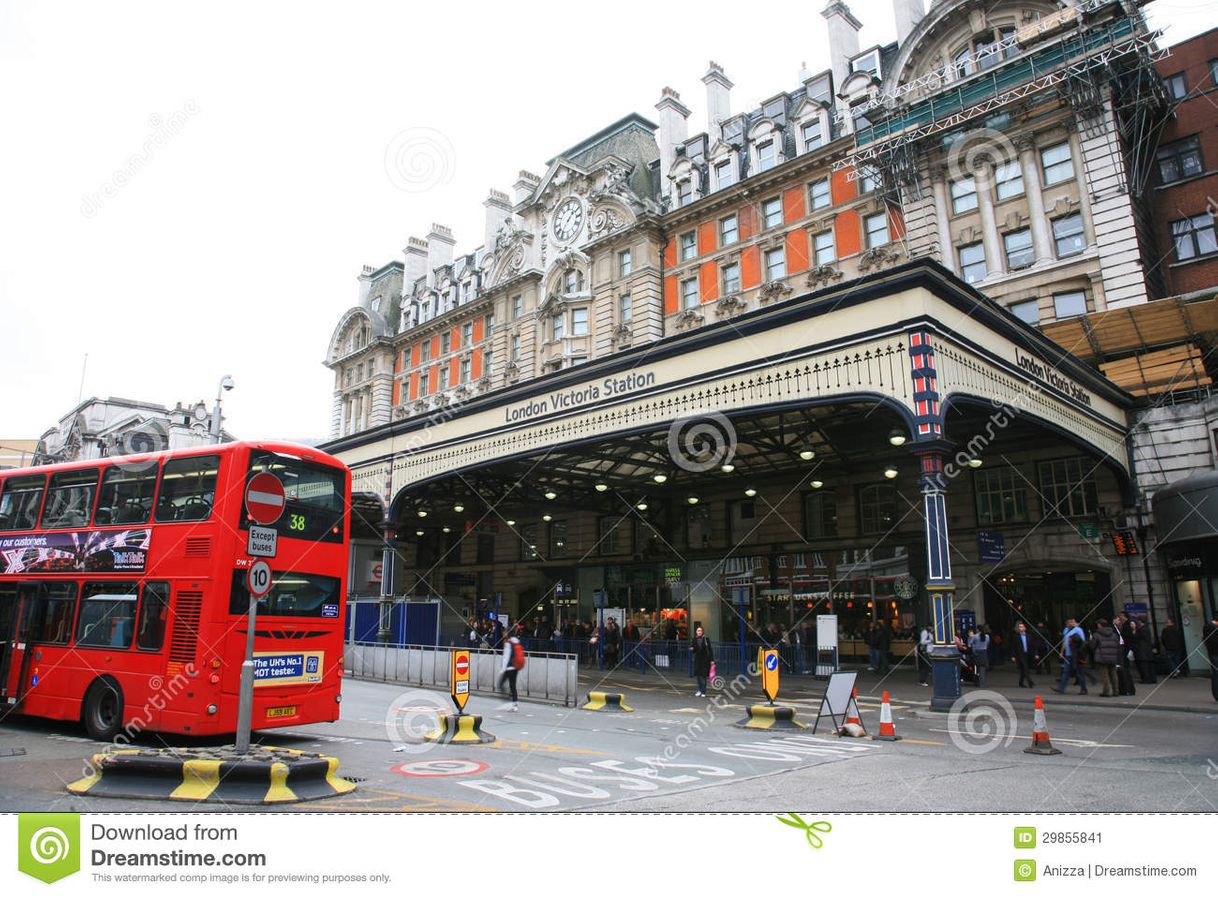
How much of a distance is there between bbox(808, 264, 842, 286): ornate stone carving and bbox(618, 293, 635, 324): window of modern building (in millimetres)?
9140

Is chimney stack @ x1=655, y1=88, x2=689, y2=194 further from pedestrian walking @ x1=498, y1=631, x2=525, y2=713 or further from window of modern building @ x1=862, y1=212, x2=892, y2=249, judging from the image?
pedestrian walking @ x1=498, y1=631, x2=525, y2=713

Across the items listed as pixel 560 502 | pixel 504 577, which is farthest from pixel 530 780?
pixel 504 577

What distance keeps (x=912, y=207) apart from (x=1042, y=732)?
22.6m

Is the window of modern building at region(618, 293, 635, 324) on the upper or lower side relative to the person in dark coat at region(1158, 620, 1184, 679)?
upper

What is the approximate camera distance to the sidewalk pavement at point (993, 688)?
1705cm

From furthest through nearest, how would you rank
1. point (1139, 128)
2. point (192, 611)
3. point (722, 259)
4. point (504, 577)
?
1. point (504, 577)
2. point (722, 259)
3. point (1139, 128)
4. point (192, 611)

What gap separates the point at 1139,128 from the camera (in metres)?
26.9

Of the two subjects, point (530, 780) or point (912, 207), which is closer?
point (530, 780)

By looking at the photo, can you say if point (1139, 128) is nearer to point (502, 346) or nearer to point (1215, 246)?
point (1215, 246)

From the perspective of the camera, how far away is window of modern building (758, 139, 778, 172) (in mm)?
34312

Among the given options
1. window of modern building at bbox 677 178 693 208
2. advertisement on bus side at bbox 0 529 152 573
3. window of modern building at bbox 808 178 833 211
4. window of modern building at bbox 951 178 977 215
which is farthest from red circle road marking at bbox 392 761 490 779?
window of modern building at bbox 677 178 693 208

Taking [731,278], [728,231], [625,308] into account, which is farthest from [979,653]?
[625,308]

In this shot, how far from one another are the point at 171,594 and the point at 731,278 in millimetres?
27881

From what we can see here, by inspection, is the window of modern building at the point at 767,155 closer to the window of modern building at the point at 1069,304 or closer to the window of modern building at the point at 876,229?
the window of modern building at the point at 876,229
